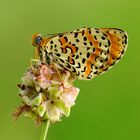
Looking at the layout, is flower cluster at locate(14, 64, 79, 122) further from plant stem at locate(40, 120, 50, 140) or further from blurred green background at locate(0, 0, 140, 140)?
blurred green background at locate(0, 0, 140, 140)

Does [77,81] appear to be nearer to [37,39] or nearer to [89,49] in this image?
[89,49]

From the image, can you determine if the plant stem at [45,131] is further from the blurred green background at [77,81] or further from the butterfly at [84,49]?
the blurred green background at [77,81]

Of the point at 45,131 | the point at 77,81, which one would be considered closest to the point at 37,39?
the point at 45,131

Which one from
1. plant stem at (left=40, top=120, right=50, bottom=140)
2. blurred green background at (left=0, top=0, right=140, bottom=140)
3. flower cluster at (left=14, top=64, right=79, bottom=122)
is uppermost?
blurred green background at (left=0, top=0, right=140, bottom=140)

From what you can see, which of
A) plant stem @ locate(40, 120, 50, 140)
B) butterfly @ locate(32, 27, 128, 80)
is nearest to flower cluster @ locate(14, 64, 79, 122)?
plant stem @ locate(40, 120, 50, 140)
